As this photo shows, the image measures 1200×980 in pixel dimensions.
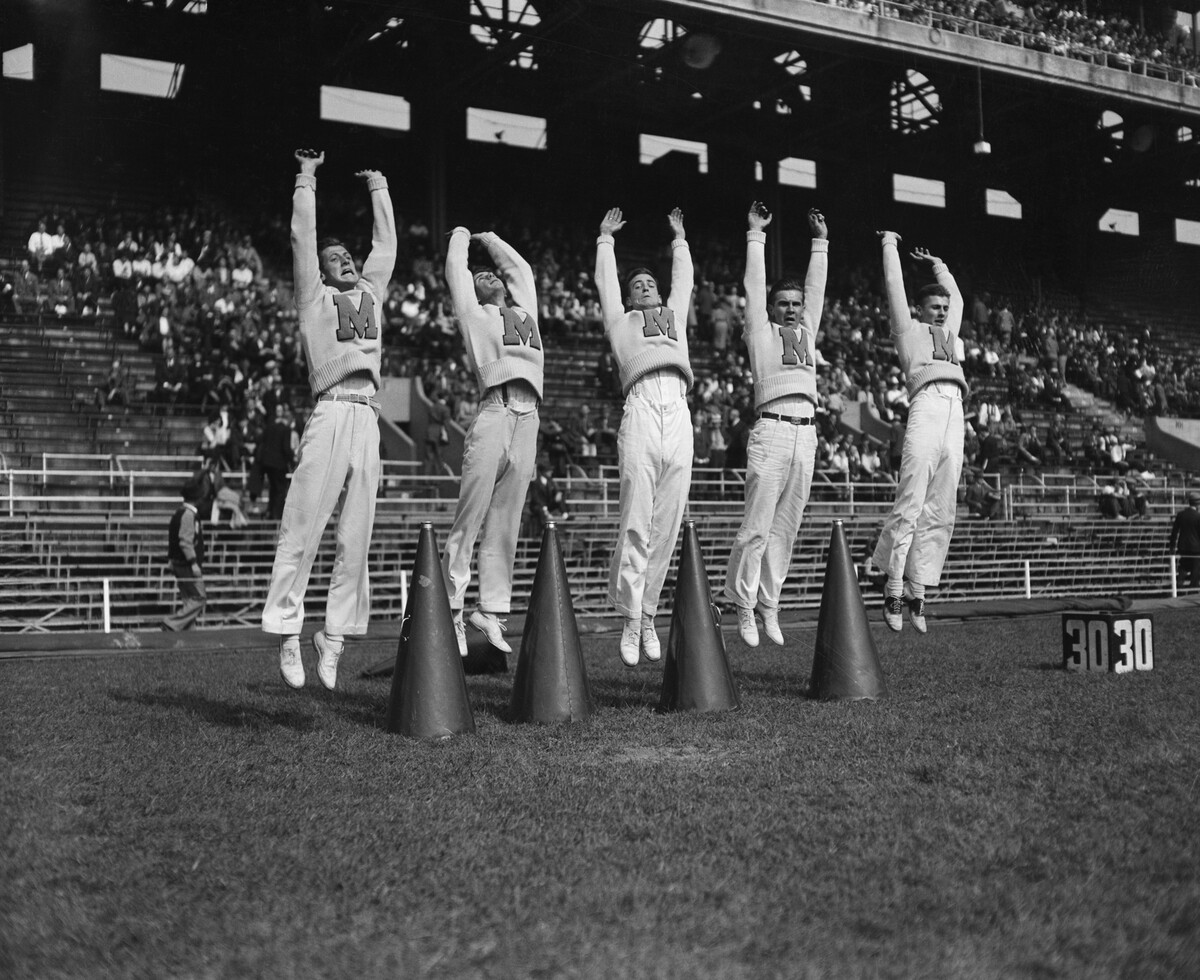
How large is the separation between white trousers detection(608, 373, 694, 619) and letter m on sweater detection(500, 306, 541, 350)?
79 centimetres

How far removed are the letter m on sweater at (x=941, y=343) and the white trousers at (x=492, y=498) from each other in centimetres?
384

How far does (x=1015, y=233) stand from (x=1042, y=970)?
39.9 metres

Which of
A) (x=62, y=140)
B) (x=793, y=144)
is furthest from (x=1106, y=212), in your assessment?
(x=62, y=140)

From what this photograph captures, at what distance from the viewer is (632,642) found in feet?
28.4

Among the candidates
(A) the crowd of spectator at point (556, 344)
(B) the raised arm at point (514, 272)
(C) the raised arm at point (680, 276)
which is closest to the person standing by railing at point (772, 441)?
(C) the raised arm at point (680, 276)

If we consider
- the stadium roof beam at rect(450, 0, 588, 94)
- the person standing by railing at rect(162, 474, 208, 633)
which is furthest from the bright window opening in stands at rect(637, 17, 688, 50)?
the person standing by railing at rect(162, 474, 208, 633)

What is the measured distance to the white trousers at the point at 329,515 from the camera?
24.5 feet

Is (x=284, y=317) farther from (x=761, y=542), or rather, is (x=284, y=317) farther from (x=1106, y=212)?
(x=1106, y=212)

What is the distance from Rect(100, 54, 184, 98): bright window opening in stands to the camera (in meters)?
29.9

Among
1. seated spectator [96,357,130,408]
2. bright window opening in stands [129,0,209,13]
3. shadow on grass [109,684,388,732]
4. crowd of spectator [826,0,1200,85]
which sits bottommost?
shadow on grass [109,684,388,732]

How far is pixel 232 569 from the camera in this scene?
62.5 ft

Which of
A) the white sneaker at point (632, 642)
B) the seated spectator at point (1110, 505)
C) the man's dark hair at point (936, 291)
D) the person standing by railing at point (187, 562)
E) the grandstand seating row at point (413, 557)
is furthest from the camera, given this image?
the seated spectator at point (1110, 505)

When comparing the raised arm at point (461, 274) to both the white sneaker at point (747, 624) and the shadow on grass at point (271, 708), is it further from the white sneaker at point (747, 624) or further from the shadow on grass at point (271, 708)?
the white sneaker at point (747, 624)

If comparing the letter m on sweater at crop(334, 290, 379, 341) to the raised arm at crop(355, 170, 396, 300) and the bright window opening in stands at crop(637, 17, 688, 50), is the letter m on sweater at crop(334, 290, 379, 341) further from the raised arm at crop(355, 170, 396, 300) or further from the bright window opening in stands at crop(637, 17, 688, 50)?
the bright window opening in stands at crop(637, 17, 688, 50)
